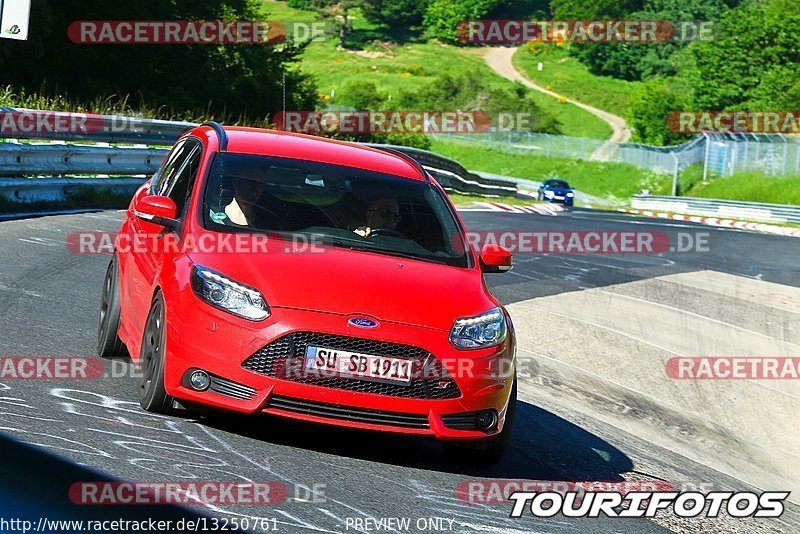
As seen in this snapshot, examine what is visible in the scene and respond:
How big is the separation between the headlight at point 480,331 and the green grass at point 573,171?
2492 inches

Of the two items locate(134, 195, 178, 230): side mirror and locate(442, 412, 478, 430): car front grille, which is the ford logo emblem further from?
locate(134, 195, 178, 230): side mirror

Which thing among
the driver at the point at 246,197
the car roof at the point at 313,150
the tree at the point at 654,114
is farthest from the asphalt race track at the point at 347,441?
the tree at the point at 654,114

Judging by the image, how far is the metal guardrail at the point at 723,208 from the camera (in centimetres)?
4403

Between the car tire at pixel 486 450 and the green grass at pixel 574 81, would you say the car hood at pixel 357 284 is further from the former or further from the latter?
the green grass at pixel 574 81

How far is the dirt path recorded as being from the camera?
4284 inches

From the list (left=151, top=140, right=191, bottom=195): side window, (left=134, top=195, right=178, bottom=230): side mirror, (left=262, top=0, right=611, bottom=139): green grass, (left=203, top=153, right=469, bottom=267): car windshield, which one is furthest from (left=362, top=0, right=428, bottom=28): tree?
(left=134, top=195, right=178, bottom=230): side mirror

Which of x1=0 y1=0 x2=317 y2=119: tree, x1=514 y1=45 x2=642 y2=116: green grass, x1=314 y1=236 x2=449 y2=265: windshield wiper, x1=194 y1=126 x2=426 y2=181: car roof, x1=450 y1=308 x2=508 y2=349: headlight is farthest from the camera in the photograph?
x1=514 y1=45 x2=642 y2=116: green grass

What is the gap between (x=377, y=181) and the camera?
24.7 feet

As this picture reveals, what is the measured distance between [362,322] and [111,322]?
8.22 ft

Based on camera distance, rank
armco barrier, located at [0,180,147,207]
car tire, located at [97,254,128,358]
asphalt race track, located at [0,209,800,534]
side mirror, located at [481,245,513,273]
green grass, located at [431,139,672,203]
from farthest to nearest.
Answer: green grass, located at [431,139,672,203]
armco barrier, located at [0,180,147,207]
car tire, located at [97,254,128,358]
side mirror, located at [481,245,513,273]
asphalt race track, located at [0,209,800,534]

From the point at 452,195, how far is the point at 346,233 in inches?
1057

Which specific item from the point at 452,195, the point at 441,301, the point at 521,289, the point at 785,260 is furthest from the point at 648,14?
the point at 441,301

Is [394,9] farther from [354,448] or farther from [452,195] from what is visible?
[354,448]

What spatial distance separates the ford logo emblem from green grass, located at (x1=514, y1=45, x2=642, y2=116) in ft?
379
